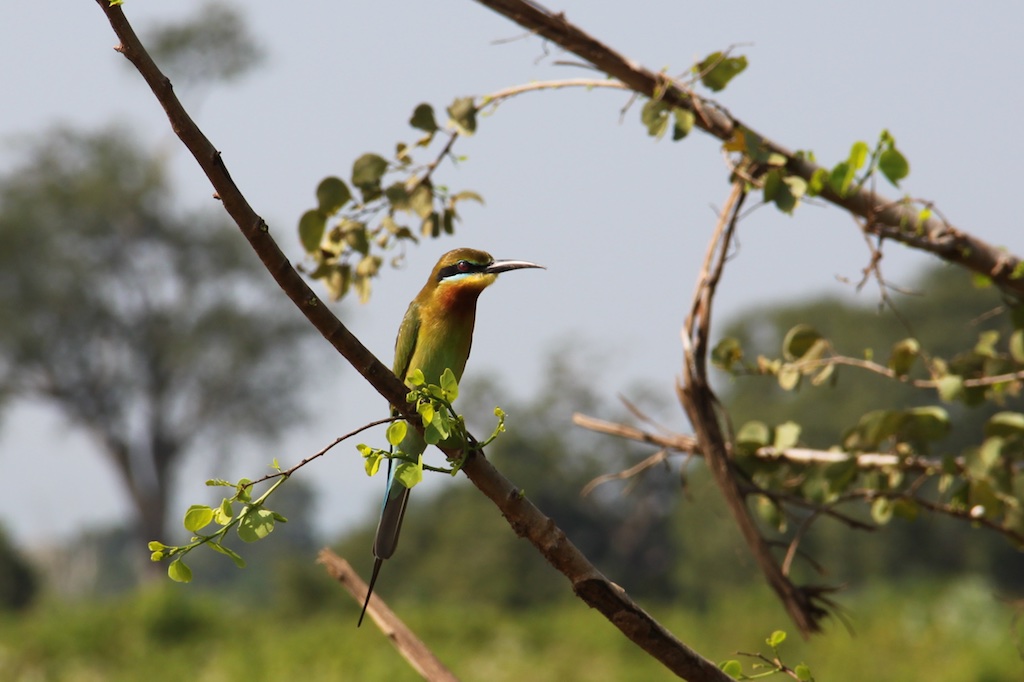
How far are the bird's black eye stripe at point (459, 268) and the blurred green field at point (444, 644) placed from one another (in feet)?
18.1

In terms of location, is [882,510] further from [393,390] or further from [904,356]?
[393,390]

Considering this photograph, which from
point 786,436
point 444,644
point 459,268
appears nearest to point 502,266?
point 459,268

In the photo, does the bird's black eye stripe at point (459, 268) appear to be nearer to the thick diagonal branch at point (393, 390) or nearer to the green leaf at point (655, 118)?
the green leaf at point (655, 118)

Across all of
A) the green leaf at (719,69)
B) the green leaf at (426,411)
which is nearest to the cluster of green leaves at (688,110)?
the green leaf at (719,69)

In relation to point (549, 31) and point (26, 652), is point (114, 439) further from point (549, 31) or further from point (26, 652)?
point (549, 31)

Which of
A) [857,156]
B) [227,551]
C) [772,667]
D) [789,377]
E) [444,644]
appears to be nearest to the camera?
[227,551]

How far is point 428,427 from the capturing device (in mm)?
910

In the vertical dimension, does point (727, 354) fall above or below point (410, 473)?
above

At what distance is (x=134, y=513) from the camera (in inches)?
945

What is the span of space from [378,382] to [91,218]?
25.2m

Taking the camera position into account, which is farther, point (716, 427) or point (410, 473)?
point (716, 427)

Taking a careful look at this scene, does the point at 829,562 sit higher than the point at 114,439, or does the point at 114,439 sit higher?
the point at 114,439

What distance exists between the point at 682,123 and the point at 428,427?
0.88 m

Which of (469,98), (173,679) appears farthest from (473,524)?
(469,98)
